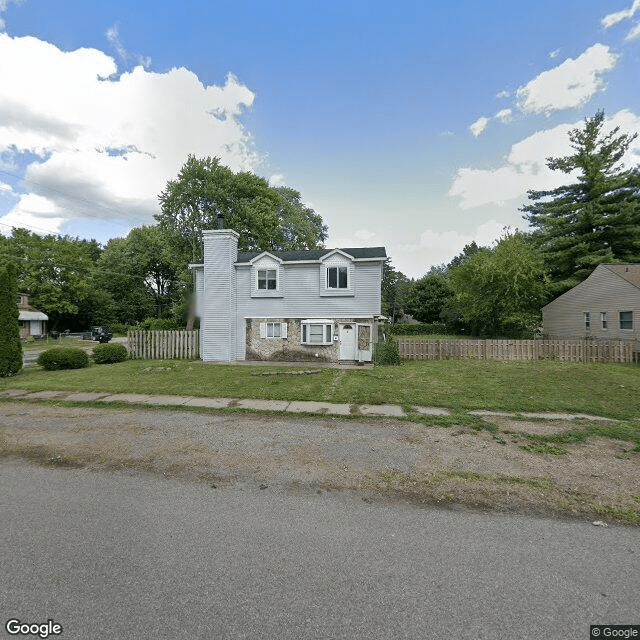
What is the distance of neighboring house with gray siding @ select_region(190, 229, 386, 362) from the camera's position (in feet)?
58.5

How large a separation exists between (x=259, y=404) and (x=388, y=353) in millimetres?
9285

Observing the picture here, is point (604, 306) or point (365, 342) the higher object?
point (604, 306)

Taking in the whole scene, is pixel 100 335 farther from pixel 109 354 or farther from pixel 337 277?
pixel 337 277

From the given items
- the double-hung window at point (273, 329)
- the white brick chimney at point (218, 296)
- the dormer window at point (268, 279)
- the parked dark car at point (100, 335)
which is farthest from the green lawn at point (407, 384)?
the parked dark car at point (100, 335)

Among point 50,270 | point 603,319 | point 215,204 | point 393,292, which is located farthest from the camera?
point 393,292

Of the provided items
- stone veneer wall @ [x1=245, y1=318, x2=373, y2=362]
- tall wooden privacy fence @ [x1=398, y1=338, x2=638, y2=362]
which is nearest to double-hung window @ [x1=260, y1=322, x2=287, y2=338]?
stone veneer wall @ [x1=245, y1=318, x2=373, y2=362]

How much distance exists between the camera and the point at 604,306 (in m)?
22.4

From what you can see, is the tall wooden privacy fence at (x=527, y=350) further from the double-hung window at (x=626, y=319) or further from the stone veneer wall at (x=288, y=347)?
the stone veneer wall at (x=288, y=347)

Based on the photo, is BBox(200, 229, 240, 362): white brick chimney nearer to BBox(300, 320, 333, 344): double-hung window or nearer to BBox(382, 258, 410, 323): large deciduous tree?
BBox(300, 320, 333, 344): double-hung window

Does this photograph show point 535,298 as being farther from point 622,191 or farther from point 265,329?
point 265,329

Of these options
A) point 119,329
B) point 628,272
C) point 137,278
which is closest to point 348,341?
point 628,272

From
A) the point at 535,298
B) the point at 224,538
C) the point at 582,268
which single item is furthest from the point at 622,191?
the point at 224,538

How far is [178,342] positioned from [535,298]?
25.6 meters

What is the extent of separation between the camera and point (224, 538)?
10.8ft
